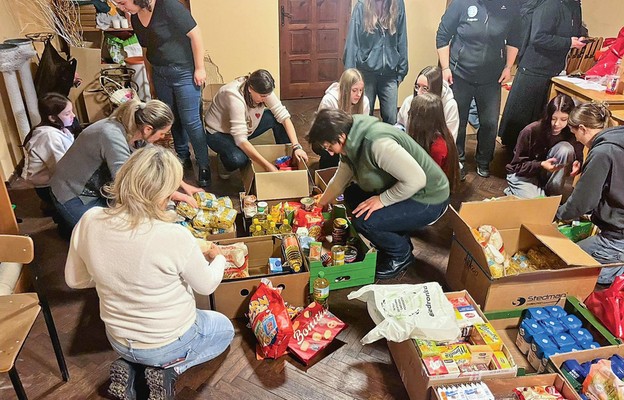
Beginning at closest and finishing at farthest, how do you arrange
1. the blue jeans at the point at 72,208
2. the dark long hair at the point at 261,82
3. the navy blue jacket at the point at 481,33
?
the blue jeans at the point at 72,208 < the dark long hair at the point at 261,82 < the navy blue jacket at the point at 481,33

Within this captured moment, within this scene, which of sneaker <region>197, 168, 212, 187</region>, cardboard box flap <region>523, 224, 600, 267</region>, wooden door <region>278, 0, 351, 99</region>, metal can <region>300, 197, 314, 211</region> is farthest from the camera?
wooden door <region>278, 0, 351, 99</region>

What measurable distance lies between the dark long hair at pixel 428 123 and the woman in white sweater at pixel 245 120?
0.78 meters

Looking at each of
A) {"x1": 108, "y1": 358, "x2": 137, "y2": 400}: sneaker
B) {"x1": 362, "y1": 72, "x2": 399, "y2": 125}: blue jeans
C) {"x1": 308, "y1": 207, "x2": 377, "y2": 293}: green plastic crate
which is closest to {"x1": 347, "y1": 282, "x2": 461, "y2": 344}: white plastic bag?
{"x1": 308, "y1": 207, "x2": 377, "y2": 293}: green plastic crate

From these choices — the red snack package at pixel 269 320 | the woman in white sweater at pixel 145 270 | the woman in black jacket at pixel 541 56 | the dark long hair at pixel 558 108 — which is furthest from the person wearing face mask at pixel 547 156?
the woman in white sweater at pixel 145 270

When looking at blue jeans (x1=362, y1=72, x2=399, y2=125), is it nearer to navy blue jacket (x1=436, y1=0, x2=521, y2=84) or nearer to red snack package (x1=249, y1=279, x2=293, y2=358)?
navy blue jacket (x1=436, y1=0, x2=521, y2=84)

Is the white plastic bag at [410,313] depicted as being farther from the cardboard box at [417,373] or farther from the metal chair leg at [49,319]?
the metal chair leg at [49,319]

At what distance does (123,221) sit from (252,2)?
12.4 feet

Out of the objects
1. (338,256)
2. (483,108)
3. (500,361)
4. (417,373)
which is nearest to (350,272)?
(338,256)

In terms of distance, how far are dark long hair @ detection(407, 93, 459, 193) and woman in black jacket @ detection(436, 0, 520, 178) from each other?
3.04 ft

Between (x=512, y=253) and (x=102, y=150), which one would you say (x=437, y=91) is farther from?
(x=102, y=150)

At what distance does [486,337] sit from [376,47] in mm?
2431

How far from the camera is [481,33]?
3.45 metres

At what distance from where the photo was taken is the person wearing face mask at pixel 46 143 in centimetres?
282

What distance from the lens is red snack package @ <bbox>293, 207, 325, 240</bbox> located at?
2.74m
